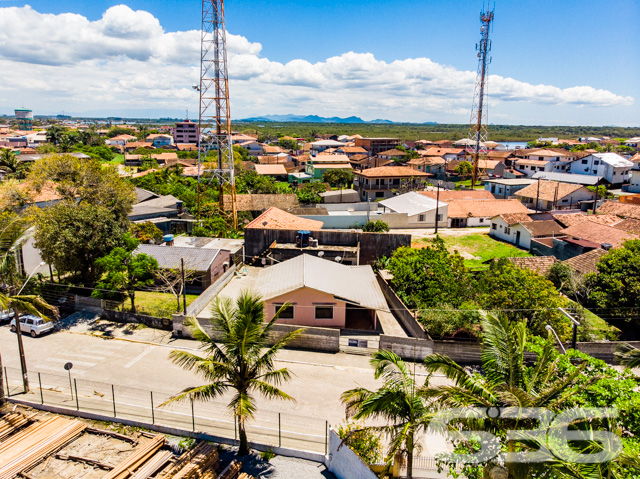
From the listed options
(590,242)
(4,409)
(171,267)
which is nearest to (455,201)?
(590,242)

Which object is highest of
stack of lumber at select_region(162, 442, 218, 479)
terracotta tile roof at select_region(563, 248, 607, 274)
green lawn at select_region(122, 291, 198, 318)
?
terracotta tile roof at select_region(563, 248, 607, 274)

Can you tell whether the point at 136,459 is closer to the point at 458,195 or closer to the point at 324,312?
the point at 324,312

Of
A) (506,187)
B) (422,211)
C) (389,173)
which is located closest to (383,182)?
(389,173)

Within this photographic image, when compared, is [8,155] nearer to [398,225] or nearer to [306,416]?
[398,225]

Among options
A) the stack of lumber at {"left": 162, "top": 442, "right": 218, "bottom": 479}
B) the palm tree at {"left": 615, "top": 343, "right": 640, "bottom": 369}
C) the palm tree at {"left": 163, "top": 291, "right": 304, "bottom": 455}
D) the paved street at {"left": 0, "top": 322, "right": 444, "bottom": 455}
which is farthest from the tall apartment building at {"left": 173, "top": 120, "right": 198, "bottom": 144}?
the palm tree at {"left": 615, "top": 343, "right": 640, "bottom": 369}

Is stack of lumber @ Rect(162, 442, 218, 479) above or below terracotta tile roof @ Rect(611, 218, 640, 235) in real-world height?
below

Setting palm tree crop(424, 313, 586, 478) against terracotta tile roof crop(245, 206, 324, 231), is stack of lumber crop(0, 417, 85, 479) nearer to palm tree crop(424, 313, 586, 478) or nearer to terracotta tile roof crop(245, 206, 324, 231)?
palm tree crop(424, 313, 586, 478)

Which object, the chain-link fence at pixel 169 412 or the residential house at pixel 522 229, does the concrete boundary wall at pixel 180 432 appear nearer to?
the chain-link fence at pixel 169 412
